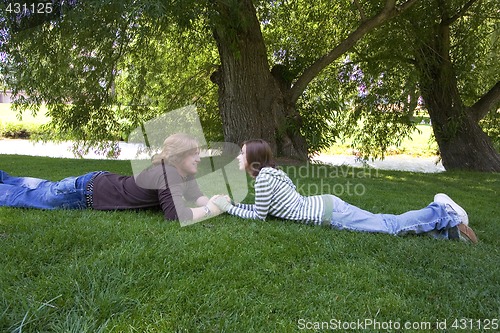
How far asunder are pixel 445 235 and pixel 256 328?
191cm

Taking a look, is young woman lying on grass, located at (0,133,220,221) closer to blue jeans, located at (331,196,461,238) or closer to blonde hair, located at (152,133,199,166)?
blonde hair, located at (152,133,199,166)

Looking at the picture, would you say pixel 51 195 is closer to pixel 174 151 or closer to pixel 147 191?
pixel 147 191

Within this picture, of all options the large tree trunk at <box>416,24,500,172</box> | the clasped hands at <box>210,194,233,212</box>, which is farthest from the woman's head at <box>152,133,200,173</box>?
the large tree trunk at <box>416,24,500,172</box>

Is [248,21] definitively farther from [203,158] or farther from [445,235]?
[445,235]

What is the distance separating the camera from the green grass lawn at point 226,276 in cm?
178

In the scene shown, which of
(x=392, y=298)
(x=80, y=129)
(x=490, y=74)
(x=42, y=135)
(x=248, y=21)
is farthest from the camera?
(x=490, y=74)

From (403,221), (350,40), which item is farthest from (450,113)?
(403,221)

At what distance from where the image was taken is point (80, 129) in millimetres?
7801

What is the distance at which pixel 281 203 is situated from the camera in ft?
10.8

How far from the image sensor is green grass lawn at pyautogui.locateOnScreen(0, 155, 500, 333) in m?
1.78

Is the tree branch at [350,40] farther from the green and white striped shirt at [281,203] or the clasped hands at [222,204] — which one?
the clasped hands at [222,204]

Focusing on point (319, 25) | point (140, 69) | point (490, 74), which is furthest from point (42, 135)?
point (490, 74)

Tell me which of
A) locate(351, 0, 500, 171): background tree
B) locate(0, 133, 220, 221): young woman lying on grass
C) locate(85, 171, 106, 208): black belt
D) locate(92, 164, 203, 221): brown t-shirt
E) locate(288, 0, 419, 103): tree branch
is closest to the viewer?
locate(92, 164, 203, 221): brown t-shirt

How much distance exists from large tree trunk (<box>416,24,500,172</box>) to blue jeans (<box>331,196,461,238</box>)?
6.77m
